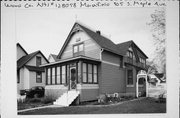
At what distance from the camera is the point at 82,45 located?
176 inches

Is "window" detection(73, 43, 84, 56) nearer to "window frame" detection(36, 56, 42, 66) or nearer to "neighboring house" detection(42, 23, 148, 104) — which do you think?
"neighboring house" detection(42, 23, 148, 104)

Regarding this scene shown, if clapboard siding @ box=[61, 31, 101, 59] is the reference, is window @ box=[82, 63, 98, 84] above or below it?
below

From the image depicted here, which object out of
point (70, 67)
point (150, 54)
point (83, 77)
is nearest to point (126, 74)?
point (150, 54)

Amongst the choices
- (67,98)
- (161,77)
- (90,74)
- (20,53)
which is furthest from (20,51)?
(161,77)

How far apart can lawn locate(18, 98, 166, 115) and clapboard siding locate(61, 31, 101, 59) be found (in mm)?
1420

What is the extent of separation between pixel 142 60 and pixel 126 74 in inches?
23.9

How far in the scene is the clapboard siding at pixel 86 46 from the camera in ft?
14.5

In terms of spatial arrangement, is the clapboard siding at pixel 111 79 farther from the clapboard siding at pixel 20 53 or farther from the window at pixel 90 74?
the clapboard siding at pixel 20 53

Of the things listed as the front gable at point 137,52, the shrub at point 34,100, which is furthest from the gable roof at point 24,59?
the front gable at point 137,52

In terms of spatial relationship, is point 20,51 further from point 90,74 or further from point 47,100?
point 90,74

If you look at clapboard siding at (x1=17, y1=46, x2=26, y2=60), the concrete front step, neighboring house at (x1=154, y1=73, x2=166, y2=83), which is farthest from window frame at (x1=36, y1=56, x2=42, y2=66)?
neighboring house at (x1=154, y1=73, x2=166, y2=83)

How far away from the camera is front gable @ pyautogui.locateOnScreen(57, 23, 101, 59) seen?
4367 millimetres

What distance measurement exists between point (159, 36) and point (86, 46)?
6.54 ft

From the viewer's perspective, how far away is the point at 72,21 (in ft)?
13.8
